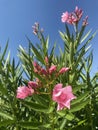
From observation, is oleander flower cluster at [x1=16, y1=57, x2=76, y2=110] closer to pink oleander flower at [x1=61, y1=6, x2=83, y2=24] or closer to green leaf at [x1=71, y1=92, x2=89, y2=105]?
green leaf at [x1=71, y1=92, x2=89, y2=105]

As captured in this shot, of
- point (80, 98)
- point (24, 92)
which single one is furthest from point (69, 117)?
point (24, 92)

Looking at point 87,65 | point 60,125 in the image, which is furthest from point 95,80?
point 60,125

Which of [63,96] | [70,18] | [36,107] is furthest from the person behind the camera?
[70,18]

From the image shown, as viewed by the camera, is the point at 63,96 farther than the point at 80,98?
No

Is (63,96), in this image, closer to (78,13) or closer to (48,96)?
(48,96)

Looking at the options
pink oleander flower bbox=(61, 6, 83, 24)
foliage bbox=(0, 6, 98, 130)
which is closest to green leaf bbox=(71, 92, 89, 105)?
foliage bbox=(0, 6, 98, 130)

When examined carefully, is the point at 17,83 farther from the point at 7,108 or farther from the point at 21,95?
the point at 21,95

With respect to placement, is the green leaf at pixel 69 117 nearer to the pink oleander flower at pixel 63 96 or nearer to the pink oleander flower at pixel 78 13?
the pink oleander flower at pixel 63 96

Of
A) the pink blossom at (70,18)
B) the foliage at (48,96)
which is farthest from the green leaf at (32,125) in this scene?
the pink blossom at (70,18)

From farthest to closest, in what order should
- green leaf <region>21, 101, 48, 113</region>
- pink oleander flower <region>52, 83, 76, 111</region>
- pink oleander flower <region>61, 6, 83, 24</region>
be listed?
1. pink oleander flower <region>61, 6, 83, 24</region>
2. green leaf <region>21, 101, 48, 113</region>
3. pink oleander flower <region>52, 83, 76, 111</region>

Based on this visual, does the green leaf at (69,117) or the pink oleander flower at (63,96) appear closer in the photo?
the pink oleander flower at (63,96)

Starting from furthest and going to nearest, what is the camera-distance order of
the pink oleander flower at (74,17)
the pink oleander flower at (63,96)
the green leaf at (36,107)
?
the pink oleander flower at (74,17) → the green leaf at (36,107) → the pink oleander flower at (63,96)

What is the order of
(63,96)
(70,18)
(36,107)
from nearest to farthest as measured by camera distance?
(63,96)
(36,107)
(70,18)

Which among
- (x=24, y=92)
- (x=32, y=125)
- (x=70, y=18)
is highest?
(x=70, y=18)
